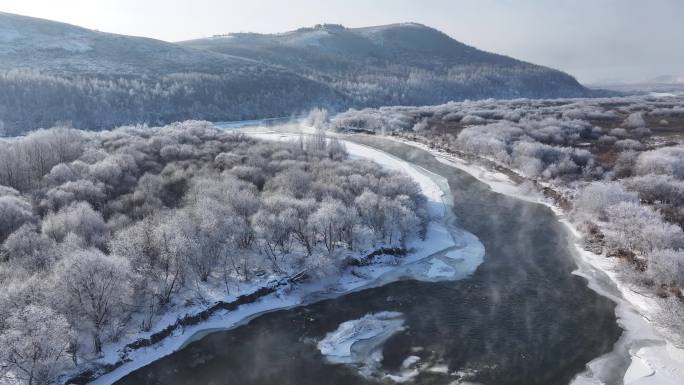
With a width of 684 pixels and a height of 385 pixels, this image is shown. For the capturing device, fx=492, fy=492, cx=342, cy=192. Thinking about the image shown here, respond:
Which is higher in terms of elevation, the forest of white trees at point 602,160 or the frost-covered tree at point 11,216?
the forest of white trees at point 602,160

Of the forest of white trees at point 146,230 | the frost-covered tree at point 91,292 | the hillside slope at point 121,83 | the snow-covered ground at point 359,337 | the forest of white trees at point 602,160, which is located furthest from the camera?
the hillside slope at point 121,83

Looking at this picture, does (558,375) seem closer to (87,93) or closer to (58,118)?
(58,118)

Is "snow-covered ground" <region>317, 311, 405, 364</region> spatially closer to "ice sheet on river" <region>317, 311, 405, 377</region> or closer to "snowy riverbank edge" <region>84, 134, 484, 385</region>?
"ice sheet on river" <region>317, 311, 405, 377</region>

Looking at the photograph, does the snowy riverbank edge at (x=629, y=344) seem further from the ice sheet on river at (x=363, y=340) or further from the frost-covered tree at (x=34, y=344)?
the frost-covered tree at (x=34, y=344)

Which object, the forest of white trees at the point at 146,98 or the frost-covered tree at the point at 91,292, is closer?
the frost-covered tree at the point at 91,292

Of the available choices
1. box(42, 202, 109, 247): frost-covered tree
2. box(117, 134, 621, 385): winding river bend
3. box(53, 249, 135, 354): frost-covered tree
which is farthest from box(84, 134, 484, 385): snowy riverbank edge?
box(42, 202, 109, 247): frost-covered tree

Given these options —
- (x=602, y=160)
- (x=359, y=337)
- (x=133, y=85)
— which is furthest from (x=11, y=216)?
(x=133, y=85)

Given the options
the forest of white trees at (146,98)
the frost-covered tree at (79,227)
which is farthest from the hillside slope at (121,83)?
the frost-covered tree at (79,227)
